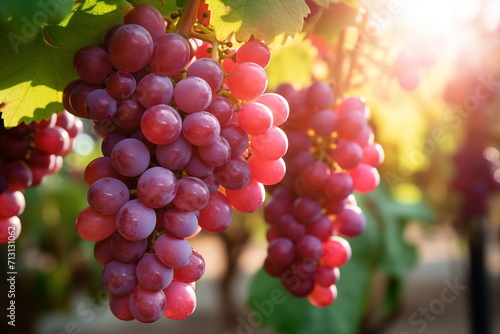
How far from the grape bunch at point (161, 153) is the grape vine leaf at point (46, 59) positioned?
21 mm

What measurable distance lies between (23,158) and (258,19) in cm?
37

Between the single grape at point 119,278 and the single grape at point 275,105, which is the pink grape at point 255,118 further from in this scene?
the single grape at point 119,278

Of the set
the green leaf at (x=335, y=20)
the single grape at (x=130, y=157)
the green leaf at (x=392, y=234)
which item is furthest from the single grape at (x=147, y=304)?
the green leaf at (x=392, y=234)

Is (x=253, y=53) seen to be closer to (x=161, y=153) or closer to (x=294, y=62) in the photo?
(x=161, y=153)

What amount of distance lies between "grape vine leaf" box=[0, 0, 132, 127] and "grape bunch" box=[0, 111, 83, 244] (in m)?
0.07

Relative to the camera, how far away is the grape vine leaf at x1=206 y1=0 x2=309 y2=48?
0.55 meters

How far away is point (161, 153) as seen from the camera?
A: 528 mm

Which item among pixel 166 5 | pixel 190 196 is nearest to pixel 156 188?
pixel 190 196

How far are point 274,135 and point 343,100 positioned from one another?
0.26 m

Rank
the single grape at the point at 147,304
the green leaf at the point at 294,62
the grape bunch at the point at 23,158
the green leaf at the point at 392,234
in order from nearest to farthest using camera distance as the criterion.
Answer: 1. the single grape at the point at 147,304
2. the grape bunch at the point at 23,158
3. the green leaf at the point at 294,62
4. the green leaf at the point at 392,234

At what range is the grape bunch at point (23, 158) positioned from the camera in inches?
27.1

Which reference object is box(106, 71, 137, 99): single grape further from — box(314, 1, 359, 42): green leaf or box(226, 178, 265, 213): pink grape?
box(314, 1, 359, 42): green leaf

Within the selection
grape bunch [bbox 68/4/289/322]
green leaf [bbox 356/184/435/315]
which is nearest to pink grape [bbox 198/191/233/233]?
grape bunch [bbox 68/4/289/322]

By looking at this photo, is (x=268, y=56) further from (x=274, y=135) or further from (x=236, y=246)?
(x=236, y=246)
